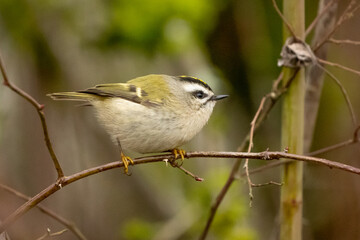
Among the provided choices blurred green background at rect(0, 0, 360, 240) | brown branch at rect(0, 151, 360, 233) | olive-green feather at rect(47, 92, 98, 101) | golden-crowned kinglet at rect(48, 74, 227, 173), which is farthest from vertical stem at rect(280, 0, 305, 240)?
blurred green background at rect(0, 0, 360, 240)

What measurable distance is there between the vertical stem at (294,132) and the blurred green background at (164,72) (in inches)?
51.1

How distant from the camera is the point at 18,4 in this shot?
4.35 metres

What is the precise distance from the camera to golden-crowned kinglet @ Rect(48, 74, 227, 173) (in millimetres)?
2803

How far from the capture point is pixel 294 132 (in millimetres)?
2520

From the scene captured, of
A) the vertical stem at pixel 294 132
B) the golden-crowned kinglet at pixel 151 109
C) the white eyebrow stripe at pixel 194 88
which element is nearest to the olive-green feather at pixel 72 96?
the golden-crowned kinglet at pixel 151 109

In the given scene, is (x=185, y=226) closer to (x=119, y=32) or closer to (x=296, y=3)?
(x=119, y=32)

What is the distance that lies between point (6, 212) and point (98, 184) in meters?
2.17

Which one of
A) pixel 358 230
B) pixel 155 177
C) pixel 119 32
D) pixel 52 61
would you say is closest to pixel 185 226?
pixel 155 177

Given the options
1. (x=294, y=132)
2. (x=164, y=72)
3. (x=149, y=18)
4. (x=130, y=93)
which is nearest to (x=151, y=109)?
(x=130, y=93)

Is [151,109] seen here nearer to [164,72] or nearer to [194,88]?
[194,88]

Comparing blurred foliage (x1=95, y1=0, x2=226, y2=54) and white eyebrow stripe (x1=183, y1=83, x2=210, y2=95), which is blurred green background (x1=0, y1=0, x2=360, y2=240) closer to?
blurred foliage (x1=95, y1=0, x2=226, y2=54)

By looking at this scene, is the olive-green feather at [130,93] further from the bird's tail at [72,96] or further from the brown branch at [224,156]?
the brown branch at [224,156]

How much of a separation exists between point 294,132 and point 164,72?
8.72 feet

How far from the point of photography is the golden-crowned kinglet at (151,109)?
280 centimetres
